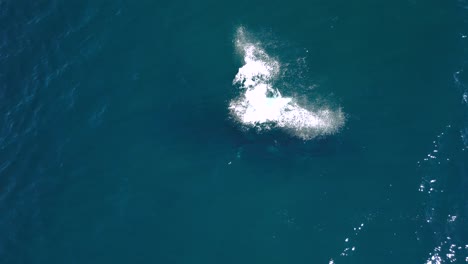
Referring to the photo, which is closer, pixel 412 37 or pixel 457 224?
pixel 457 224

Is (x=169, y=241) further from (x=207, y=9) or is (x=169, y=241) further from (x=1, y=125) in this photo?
(x=207, y=9)

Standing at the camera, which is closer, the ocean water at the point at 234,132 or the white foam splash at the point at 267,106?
the ocean water at the point at 234,132

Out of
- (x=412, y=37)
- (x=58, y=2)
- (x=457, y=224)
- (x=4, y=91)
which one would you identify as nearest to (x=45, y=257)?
(x=4, y=91)

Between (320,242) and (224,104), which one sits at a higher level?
(224,104)

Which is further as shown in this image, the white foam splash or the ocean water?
the white foam splash
